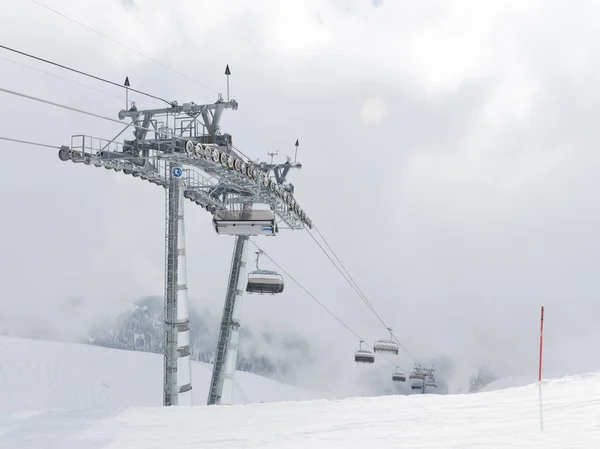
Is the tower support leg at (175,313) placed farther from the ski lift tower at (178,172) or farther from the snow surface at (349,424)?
the snow surface at (349,424)

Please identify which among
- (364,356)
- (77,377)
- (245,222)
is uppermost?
(245,222)

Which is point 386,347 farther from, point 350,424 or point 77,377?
point 77,377

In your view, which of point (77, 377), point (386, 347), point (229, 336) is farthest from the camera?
point (77, 377)

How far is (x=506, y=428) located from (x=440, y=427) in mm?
1066

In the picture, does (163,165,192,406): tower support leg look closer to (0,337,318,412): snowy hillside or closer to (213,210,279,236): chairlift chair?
(213,210,279,236): chairlift chair

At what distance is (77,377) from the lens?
9681 centimetres

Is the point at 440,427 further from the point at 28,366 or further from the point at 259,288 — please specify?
the point at 28,366

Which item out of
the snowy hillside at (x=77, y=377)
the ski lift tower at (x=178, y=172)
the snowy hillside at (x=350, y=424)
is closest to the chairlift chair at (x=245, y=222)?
the ski lift tower at (x=178, y=172)

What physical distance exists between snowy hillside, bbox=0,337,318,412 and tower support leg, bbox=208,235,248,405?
2159 inches

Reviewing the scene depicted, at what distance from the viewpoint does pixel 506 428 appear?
7.98 meters

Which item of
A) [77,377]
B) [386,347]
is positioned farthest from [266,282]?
[77,377]

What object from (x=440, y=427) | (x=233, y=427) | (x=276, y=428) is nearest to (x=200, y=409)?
(x=233, y=427)

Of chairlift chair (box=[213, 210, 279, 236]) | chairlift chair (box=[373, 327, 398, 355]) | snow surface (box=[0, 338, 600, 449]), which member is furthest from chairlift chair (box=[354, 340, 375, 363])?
snow surface (box=[0, 338, 600, 449])

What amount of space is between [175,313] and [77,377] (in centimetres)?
8900
